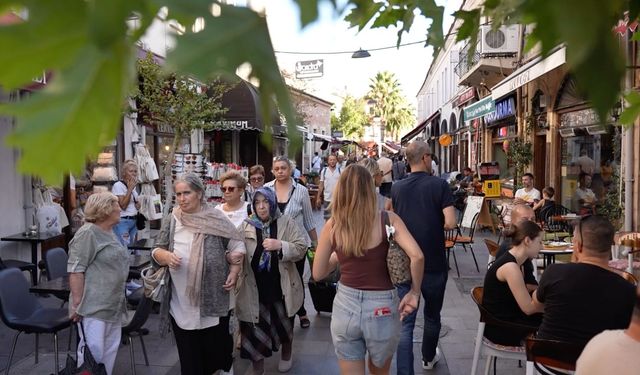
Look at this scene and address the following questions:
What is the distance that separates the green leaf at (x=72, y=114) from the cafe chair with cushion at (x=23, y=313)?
13.9 feet

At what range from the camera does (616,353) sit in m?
2.15

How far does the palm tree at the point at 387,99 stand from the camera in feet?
203

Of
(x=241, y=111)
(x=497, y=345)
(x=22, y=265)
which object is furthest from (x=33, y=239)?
(x=241, y=111)

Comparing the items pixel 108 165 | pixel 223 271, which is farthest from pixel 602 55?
pixel 108 165

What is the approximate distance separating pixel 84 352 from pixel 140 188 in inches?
254

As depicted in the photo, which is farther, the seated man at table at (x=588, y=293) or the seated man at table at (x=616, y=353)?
the seated man at table at (x=588, y=293)

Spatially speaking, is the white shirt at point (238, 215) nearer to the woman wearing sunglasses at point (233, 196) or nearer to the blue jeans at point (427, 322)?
the woman wearing sunglasses at point (233, 196)

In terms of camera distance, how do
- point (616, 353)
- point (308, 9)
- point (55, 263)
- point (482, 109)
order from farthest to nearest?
point (482, 109) → point (55, 263) → point (616, 353) → point (308, 9)

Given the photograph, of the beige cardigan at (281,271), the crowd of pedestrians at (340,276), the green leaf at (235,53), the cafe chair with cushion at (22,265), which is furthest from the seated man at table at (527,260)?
the cafe chair with cushion at (22,265)

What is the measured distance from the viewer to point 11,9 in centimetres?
69

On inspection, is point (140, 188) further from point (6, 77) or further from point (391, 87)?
point (391, 87)

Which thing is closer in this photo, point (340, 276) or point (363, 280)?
point (363, 280)

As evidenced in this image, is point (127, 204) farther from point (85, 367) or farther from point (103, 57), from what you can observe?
point (103, 57)

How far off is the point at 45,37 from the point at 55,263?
5.50 meters
